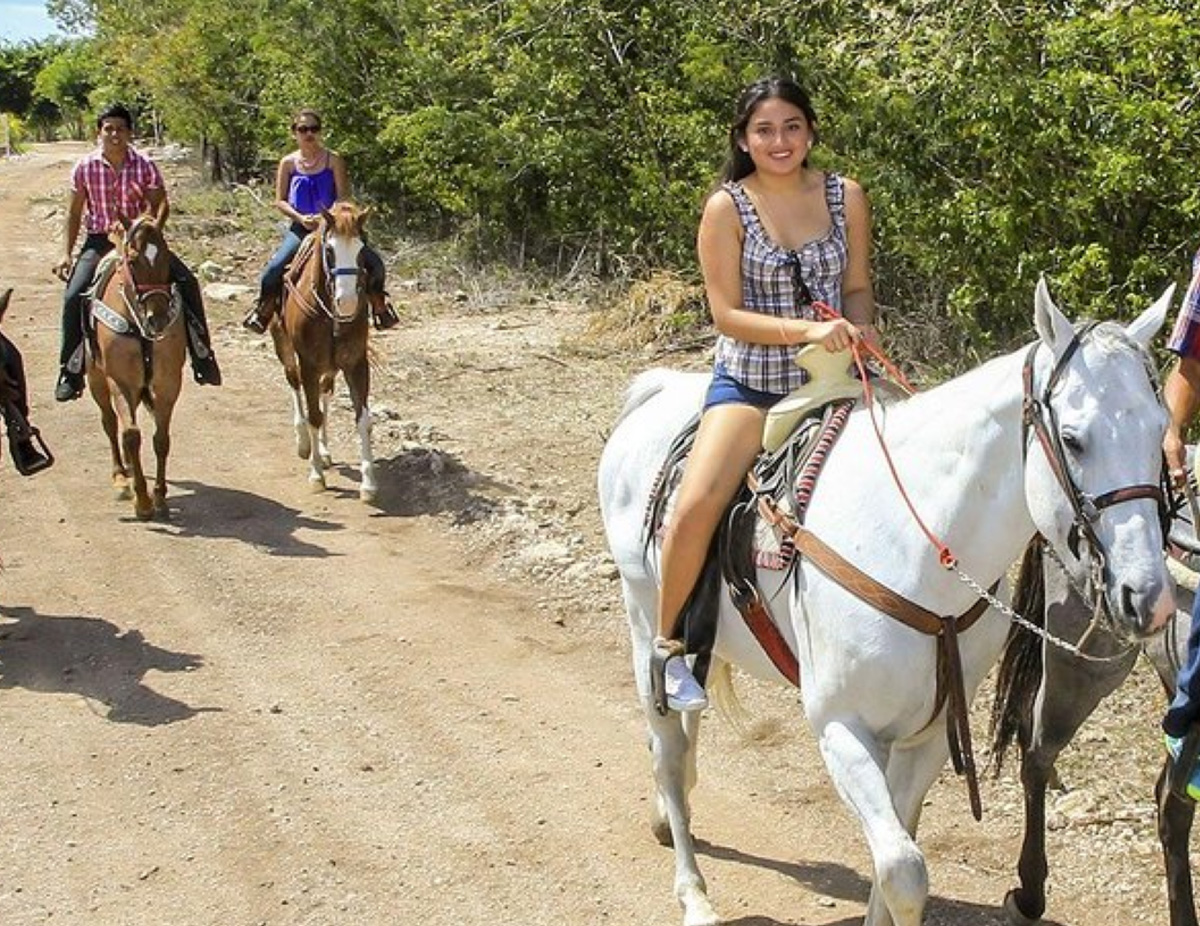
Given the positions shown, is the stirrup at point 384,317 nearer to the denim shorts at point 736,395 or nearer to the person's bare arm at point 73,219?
the person's bare arm at point 73,219

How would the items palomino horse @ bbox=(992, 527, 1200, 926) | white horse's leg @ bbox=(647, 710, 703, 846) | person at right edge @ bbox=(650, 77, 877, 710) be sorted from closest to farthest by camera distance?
person at right edge @ bbox=(650, 77, 877, 710)
palomino horse @ bbox=(992, 527, 1200, 926)
white horse's leg @ bbox=(647, 710, 703, 846)

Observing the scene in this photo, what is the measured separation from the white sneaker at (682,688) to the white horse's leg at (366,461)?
6116 mm

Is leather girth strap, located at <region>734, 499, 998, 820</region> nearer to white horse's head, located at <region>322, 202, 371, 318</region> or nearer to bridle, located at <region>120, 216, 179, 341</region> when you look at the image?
white horse's head, located at <region>322, 202, 371, 318</region>

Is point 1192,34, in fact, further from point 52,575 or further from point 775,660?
point 52,575

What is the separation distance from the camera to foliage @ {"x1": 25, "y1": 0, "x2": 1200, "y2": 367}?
848 centimetres

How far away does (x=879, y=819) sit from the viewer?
3.76 metres

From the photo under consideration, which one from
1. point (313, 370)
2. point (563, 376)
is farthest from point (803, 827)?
point (563, 376)

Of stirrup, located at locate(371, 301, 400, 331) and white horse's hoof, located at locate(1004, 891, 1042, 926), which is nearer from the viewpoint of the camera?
white horse's hoof, located at locate(1004, 891, 1042, 926)

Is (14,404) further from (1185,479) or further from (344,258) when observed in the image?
(1185,479)

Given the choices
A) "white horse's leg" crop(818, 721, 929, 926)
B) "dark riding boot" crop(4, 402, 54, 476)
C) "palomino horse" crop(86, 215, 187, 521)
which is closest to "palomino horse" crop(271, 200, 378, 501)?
"palomino horse" crop(86, 215, 187, 521)

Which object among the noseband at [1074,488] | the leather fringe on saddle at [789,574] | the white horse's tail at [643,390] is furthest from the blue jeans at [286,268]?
the noseband at [1074,488]

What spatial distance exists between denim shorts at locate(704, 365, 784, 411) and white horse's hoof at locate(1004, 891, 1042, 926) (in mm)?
1941

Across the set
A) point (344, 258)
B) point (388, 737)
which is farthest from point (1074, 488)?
point (344, 258)

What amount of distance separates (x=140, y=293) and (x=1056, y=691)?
698 cm
